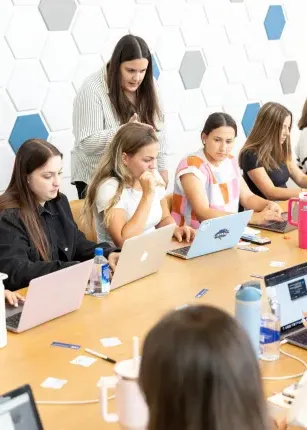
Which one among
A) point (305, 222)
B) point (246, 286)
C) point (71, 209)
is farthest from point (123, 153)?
point (246, 286)

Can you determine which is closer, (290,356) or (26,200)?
(290,356)

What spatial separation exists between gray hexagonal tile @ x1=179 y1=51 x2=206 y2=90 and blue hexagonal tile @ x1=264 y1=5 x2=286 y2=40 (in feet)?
2.14

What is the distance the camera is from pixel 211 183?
115 inches

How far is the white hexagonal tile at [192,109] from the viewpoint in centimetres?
413

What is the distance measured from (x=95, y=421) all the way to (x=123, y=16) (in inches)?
110

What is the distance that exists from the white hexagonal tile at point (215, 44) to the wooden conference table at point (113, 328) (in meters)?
2.07

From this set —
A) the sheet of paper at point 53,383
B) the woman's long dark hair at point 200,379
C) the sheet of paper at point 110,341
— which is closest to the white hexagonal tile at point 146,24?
the sheet of paper at point 110,341

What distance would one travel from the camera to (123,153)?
8.50ft

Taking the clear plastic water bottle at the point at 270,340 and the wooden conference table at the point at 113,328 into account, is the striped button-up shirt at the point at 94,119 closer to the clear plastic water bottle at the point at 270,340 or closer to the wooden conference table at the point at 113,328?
the wooden conference table at the point at 113,328

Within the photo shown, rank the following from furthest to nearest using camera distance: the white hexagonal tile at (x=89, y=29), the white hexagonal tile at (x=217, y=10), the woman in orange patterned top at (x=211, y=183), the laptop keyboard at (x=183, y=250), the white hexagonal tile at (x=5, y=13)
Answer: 1. the white hexagonal tile at (x=217, y=10)
2. the white hexagonal tile at (x=89, y=29)
3. the white hexagonal tile at (x=5, y=13)
4. the woman in orange patterned top at (x=211, y=183)
5. the laptop keyboard at (x=183, y=250)

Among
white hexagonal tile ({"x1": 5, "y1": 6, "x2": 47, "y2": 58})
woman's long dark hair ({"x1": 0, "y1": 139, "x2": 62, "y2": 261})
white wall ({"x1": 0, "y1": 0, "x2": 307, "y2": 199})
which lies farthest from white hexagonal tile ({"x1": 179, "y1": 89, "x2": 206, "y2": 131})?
woman's long dark hair ({"x1": 0, "y1": 139, "x2": 62, "y2": 261})

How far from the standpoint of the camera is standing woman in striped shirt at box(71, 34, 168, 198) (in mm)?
2867

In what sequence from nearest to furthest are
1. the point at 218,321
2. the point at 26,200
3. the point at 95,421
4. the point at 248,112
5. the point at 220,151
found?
the point at 218,321, the point at 95,421, the point at 26,200, the point at 220,151, the point at 248,112

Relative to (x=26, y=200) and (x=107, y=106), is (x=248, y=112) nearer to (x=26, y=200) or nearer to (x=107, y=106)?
(x=107, y=106)
